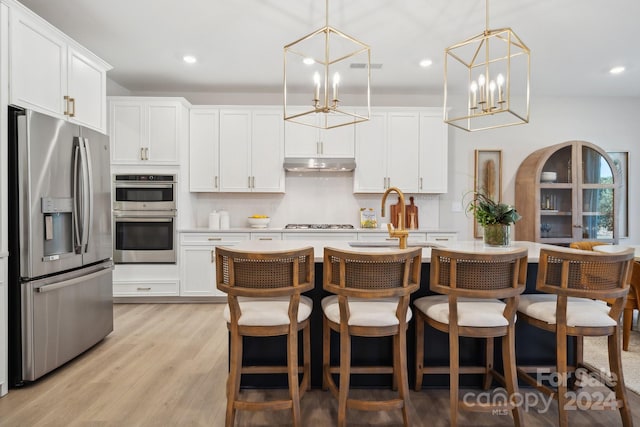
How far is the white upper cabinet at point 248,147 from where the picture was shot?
4.73 metres

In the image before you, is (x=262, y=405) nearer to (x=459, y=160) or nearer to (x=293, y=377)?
(x=293, y=377)

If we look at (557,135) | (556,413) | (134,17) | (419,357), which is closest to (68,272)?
(134,17)

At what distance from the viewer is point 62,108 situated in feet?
8.98

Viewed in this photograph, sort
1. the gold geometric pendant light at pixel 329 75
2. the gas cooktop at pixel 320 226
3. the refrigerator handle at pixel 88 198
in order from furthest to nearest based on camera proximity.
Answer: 1. the gas cooktop at pixel 320 226
2. the gold geometric pendant light at pixel 329 75
3. the refrigerator handle at pixel 88 198

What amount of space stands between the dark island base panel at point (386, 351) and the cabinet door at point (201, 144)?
2913 millimetres

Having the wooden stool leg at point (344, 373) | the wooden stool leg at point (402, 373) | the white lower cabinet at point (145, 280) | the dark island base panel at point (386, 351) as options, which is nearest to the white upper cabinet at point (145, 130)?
the white lower cabinet at point (145, 280)

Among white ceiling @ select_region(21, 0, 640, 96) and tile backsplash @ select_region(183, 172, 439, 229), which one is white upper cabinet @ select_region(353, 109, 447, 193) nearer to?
tile backsplash @ select_region(183, 172, 439, 229)

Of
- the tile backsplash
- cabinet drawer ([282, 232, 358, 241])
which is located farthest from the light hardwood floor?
the tile backsplash

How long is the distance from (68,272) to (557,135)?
19.3ft

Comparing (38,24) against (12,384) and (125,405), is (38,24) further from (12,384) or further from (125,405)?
(125,405)

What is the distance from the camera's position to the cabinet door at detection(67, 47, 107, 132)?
284cm

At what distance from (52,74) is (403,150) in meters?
3.67

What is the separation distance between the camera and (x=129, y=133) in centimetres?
441

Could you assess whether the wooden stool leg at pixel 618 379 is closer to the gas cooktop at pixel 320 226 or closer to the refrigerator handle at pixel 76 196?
the gas cooktop at pixel 320 226
